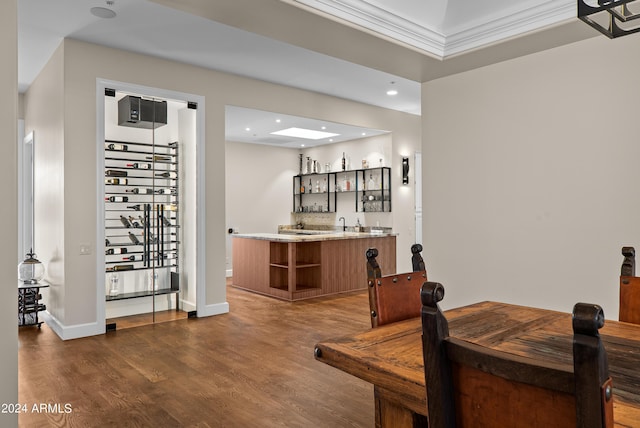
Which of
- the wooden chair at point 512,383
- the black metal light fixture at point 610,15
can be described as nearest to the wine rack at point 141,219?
the black metal light fixture at point 610,15

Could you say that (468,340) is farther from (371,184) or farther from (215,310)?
(371,184)

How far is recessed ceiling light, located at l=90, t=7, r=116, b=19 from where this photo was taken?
3754 millimetres

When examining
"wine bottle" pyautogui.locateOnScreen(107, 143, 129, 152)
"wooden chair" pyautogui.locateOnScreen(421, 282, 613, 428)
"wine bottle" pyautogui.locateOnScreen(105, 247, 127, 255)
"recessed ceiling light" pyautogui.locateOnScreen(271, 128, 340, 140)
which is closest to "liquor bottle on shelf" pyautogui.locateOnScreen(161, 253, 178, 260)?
"wine bottle" pyautogui.locateOnScreen(105, 247, 127, 255)

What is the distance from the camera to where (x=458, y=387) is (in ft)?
2.68

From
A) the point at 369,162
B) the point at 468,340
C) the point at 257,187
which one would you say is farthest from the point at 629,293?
the point at 257,187

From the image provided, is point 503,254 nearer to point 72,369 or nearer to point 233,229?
point 72,369

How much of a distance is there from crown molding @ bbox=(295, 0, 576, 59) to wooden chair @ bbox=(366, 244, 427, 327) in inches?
66.1

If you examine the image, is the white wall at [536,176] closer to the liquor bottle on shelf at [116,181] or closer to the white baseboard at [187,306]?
the white baseboard at [187,306]

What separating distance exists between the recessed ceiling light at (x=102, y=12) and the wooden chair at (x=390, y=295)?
339 centimetres

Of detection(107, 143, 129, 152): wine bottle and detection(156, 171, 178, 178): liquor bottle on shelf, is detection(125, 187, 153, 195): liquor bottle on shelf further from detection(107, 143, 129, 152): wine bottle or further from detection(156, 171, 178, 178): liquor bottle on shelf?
detection(107, 143, 129, 152): wine bottle

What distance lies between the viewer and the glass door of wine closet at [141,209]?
15.4ft

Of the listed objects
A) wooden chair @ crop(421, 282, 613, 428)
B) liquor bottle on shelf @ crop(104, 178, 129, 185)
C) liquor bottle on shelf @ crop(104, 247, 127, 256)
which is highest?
liquor bottle on shelf @ crop(104, 178, 129, 185)

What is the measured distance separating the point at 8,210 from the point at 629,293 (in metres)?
2.69

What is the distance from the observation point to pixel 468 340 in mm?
1611
